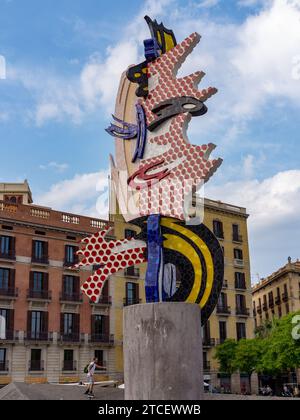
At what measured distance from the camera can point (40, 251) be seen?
123 feet

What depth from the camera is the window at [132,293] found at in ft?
133

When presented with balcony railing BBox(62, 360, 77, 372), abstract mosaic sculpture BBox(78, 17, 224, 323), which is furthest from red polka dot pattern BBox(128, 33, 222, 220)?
balcony railing BBox(62, 360, 77, 372)

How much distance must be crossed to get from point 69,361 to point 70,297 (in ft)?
13.2

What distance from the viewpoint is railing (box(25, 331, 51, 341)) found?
35469mm

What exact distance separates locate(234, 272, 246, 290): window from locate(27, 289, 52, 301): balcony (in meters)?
16.3

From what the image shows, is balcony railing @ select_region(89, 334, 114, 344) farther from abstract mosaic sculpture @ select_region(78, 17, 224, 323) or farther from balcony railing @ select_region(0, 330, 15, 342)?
abstract mosaic sculpture @ select_region(78, 17, 224, 323)

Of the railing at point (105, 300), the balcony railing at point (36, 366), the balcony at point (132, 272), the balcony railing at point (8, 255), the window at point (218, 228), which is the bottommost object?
the balcony railing at point (36, 366)

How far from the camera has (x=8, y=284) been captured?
117 feet

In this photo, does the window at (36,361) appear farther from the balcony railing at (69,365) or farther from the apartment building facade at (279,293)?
the apartment building facade at (279,293)

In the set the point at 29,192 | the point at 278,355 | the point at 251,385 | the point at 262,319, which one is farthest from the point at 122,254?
the point at 262,319

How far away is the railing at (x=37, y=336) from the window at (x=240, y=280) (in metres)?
16.8

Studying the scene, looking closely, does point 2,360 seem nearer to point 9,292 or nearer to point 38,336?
point 38,336

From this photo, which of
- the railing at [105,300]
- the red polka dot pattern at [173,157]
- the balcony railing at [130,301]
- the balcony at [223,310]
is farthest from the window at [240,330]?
the red polka dot pattern at [173,157]
